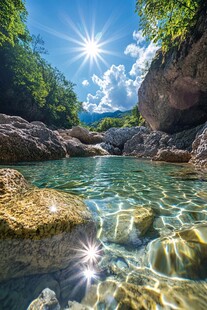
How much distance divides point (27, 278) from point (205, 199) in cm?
359

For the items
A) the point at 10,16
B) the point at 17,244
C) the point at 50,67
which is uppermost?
the point at 50,67

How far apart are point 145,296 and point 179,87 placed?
15963mm

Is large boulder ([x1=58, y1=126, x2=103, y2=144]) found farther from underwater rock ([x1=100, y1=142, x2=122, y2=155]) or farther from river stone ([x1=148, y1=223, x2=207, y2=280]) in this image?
river stone ([x1=148, y1=223, x2=207, y2=280])

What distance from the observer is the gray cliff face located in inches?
446

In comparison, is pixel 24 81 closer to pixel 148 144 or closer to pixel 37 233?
pixel 148 144

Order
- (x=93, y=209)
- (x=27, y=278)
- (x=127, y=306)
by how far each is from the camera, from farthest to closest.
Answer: (x=93, y=209)
(x=27, y=278)
(x=127, y=306)

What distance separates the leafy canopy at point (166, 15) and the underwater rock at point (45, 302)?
37.3 feet

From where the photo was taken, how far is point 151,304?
1371 mm

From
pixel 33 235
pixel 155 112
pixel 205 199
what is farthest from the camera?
pixel 155 112

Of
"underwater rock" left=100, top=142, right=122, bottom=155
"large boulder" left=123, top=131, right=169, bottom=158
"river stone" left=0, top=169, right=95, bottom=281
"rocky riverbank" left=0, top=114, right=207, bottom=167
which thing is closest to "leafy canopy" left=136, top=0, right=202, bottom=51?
"rocky riverbank" left=0, top=114, right=207, bottom=167

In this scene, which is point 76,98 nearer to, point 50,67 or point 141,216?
point 50,67

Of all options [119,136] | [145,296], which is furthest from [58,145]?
[119,136]

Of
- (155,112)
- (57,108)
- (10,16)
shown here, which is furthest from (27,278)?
(57,108)

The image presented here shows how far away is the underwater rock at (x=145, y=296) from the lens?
1.36m
